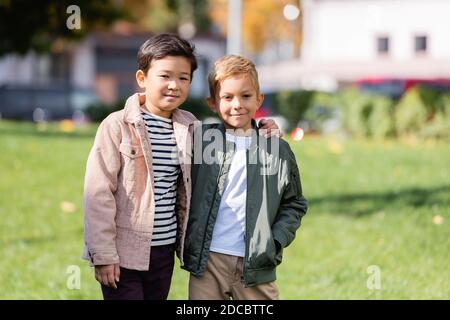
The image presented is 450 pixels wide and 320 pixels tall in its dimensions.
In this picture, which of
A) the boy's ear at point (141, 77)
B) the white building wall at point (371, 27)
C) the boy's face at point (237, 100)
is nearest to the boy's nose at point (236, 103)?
the boy's face at point (237, 100)

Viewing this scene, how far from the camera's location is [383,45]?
36.2m

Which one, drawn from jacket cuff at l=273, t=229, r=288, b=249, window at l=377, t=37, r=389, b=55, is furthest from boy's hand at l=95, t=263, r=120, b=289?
window at l=377, t=37, r=389, b=55

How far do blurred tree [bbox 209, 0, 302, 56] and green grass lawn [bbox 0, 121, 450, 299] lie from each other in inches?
1246

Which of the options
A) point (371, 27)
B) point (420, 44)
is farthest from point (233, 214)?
point (371, 27)

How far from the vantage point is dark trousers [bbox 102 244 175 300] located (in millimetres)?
3238

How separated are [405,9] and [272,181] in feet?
107

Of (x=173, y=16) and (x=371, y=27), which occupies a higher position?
(x=173, y=16)

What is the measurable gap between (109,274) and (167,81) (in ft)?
2.79

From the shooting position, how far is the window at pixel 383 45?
36.0 metres

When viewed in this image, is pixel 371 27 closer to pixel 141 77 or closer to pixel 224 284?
pixel 141 77

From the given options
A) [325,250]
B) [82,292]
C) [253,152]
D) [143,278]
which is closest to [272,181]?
[253,152]

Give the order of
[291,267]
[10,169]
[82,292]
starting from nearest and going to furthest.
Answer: [82,292] < [291,267] < [10,169]
